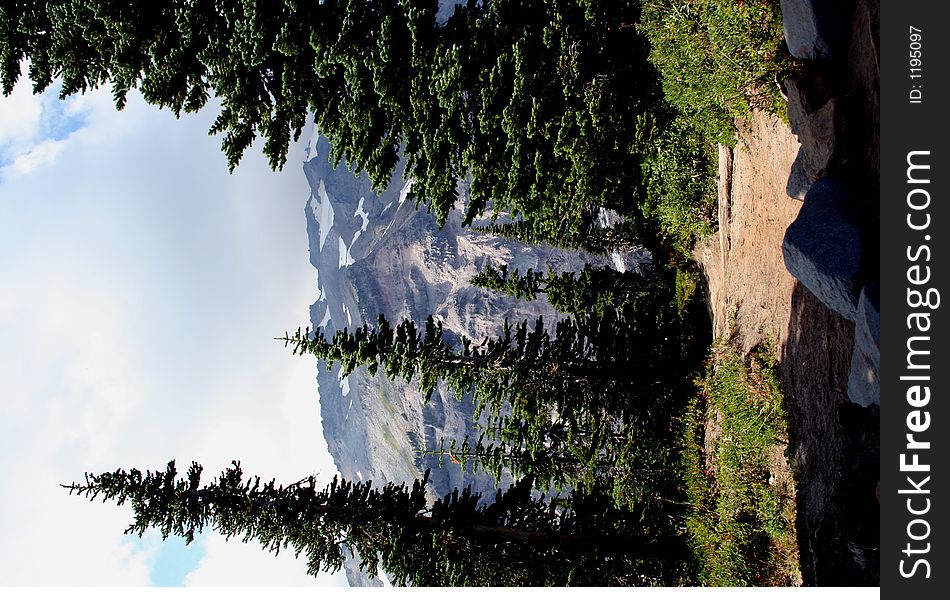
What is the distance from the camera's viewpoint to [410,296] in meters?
134

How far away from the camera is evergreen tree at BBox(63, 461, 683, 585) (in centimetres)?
1656

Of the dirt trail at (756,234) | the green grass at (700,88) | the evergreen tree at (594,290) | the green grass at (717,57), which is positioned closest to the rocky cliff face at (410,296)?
the evergreen tree at (594,290)

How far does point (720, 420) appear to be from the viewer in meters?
18.7

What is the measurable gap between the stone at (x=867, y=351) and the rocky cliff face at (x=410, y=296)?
80.5 metres

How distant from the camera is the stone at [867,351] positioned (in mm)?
8234

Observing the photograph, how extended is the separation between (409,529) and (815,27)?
50.0 ft

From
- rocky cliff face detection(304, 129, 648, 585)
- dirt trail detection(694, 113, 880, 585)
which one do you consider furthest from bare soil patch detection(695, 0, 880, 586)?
rocky cliff face detection(304, 129, 648, 585)

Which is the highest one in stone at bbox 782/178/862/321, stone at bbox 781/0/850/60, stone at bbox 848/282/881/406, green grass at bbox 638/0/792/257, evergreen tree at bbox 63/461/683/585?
green grass at bbox 638/0/792/257

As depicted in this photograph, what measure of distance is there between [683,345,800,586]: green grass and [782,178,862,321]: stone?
528cm

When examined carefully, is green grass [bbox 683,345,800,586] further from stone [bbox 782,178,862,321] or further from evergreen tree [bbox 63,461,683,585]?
stone [bbox 782,178,862,321]

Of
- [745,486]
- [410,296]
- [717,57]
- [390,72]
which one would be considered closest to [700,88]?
[717,57]

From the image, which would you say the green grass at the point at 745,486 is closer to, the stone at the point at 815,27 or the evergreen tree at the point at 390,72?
the evergreen tree at the point at 390,72
